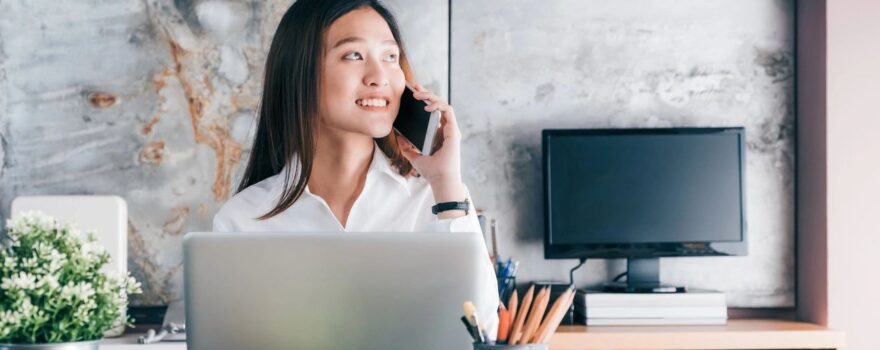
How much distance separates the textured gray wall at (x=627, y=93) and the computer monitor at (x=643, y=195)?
145 millimetres

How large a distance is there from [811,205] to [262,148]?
2.11m

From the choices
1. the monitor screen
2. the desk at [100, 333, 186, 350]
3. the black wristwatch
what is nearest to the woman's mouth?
the black wristwatch

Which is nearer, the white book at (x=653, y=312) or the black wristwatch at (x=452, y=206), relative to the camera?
the black wristwatch at (x=452, y=206)

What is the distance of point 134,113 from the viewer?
3061 millimetres

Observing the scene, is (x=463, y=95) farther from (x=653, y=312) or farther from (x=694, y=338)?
(x=694, y=338)

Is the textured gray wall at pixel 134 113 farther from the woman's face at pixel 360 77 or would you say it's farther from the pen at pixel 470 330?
the pen at pixel 470 330

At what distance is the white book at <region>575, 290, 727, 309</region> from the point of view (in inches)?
117

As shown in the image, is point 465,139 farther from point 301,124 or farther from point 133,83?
point 301,124

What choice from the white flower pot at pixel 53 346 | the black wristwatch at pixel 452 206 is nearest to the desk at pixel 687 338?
the black wristwatch at pixel 452 206

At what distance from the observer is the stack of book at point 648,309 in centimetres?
296

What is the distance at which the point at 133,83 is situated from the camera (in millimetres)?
3066

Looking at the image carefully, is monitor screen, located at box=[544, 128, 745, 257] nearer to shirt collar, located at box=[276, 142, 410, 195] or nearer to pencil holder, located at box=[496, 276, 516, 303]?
pencil holder, located at box=[496, 276, 516, 303]

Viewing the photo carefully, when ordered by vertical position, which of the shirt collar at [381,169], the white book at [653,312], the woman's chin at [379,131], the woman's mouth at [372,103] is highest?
the woman's mouth at [372,103]

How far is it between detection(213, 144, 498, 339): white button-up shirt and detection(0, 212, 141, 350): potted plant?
670mm
